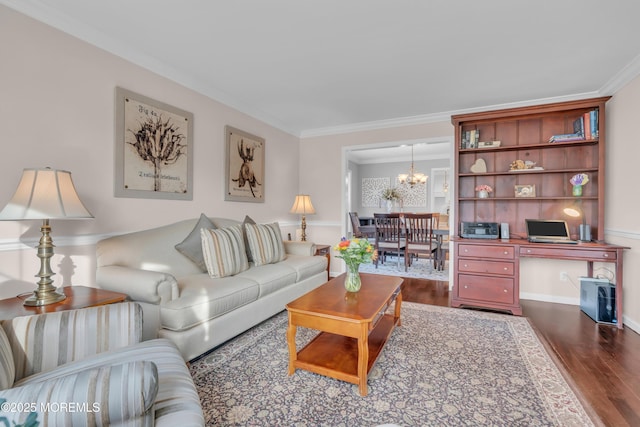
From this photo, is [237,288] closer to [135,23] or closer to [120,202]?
[120,202]

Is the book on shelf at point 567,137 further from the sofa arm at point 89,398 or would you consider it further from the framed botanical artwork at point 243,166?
the sofa arm at point 89,398

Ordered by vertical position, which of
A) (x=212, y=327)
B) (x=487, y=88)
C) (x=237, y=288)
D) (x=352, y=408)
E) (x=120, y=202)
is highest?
(x=487, y=88)

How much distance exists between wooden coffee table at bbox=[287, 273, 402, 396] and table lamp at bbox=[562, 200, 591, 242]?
242 centimetres

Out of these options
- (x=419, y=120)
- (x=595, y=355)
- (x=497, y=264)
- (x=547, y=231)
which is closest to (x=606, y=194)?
(x=547, y=231)

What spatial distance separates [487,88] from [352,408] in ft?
10.8

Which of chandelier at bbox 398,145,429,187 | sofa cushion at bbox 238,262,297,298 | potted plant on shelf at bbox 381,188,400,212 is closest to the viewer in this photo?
sofa cushion at bbox 238,262,297,298

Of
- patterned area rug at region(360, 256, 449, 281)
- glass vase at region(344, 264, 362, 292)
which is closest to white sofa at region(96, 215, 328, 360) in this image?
glass vase at region(344, 264, 362, 292)

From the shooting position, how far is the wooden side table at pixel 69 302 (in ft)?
4.99

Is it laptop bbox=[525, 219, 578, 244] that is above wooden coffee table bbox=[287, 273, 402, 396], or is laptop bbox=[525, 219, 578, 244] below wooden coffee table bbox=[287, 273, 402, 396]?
above

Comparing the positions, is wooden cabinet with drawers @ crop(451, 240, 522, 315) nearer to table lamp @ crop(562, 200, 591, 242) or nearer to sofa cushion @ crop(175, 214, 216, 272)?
table lamp @ crop(562, 200, 591, 242)

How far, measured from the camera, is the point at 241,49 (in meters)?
2.46

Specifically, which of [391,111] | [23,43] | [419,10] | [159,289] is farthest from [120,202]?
[391,111]

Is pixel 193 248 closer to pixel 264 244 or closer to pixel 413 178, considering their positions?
pixel 264 244

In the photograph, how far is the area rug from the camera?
60.2 inches
